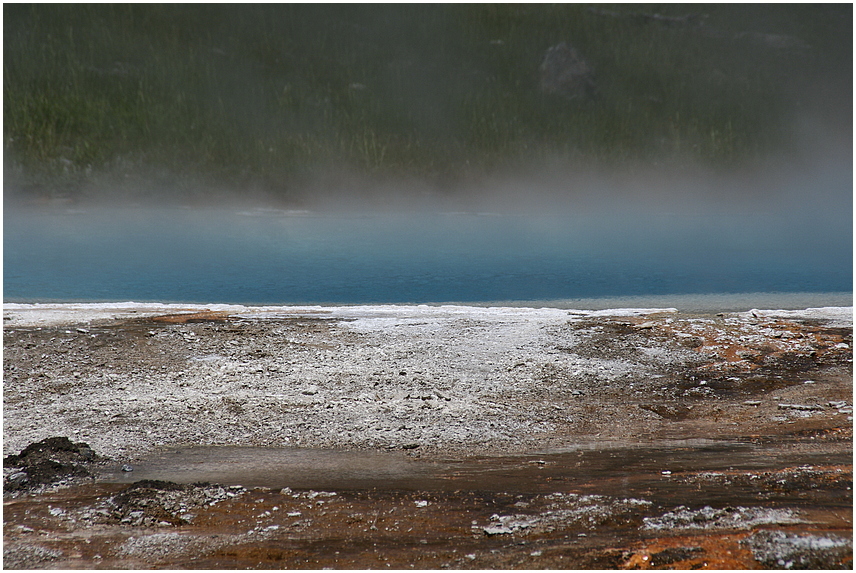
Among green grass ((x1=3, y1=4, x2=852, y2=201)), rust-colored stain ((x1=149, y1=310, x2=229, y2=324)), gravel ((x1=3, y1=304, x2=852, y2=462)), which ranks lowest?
gravel ((x1=3, y1=304, x2=852, y2=462))

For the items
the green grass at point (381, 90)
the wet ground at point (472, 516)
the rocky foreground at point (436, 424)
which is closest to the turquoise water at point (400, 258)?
the rocky foreground at point (436, 424)

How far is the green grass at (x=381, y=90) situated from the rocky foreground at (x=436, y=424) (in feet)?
73.8

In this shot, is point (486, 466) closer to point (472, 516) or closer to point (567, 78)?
point (472, 516)

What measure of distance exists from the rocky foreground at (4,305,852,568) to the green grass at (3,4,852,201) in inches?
886

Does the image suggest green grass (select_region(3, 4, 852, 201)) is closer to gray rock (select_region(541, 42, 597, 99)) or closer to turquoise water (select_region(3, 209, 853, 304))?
gray rock (select_region(541, 42, 597, 99))

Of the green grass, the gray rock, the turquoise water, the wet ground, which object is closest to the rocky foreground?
the wet ground

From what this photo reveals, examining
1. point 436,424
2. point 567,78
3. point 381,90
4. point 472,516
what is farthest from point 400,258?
point 567,78

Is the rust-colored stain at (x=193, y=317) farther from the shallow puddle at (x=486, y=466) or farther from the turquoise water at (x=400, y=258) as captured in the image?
the shallow puddle at (x=486, y=466)

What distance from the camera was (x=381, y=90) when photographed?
119 feet

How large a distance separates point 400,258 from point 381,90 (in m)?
25.4

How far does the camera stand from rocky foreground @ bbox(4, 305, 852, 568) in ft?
8.00

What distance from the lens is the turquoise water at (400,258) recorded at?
1004 cm

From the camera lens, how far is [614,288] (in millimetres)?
10195

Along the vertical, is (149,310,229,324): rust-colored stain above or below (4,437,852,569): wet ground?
above
